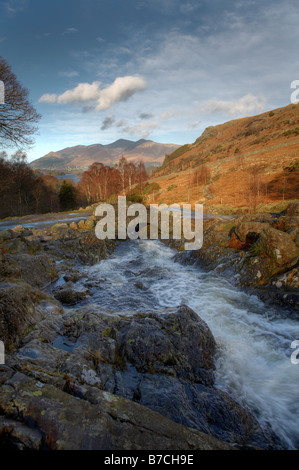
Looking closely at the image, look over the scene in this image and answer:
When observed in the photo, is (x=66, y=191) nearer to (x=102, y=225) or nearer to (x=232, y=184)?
(x=102, y=225)

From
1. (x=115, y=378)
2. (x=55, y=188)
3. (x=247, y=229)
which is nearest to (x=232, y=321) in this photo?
(x=115, y=378)

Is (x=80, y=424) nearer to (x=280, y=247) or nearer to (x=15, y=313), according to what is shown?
(x=15, y=313)

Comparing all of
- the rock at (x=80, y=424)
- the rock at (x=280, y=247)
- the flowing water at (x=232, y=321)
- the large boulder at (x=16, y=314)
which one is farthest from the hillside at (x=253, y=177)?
the rock at (x=80, y=424)

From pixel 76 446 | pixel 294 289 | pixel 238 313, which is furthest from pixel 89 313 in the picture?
pixel 294 289

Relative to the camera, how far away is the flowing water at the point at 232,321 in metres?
4.93

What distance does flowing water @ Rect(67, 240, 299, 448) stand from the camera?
4.93m

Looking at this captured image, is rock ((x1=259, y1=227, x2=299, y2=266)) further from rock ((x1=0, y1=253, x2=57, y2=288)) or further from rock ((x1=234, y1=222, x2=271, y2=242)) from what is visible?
rock ((x1=0, y1=253, x2=57, y2=288))

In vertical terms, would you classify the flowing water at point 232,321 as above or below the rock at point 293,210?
below

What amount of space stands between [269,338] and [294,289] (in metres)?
2.62

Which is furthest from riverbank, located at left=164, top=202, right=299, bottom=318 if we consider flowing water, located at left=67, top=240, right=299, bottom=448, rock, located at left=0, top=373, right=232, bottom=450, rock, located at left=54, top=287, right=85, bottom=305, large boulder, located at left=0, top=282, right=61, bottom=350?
large boulder, located at left=0, top=282, right=61, bottom=350

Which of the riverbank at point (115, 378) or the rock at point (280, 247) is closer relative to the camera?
the riverbank at point (115, 378)

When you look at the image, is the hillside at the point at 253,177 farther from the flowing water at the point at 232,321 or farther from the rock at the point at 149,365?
the rock at the point at 149,365

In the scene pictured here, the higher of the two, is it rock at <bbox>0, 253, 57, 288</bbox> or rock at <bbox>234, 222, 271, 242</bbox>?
rock at <bbox>234, 222, 271, 242</bbox>
